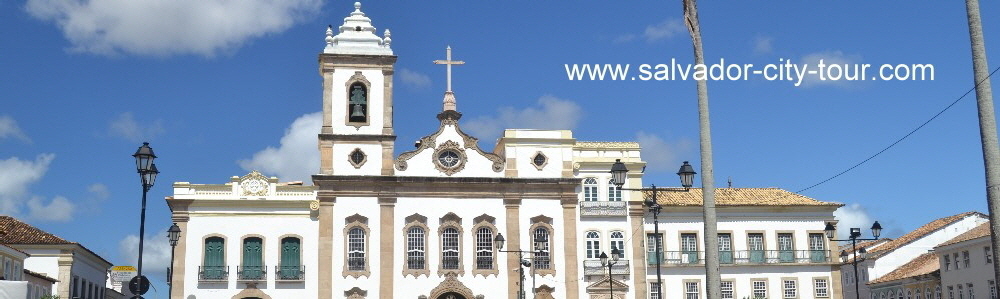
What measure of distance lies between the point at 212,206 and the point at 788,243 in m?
24.7

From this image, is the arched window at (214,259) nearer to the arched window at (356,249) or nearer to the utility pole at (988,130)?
the arched window at (356,249)

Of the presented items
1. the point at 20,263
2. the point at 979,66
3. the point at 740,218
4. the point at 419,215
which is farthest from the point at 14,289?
the point at 740,218

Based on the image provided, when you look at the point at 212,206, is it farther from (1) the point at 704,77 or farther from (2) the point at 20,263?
(1) the point at 704,77

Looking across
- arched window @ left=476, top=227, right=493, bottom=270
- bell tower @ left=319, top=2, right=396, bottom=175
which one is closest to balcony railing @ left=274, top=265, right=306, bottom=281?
bell tower @ left=319, top=2, right=396, bottom=175

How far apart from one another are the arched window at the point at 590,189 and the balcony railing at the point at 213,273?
1534 cm

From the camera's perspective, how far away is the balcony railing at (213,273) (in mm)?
44781

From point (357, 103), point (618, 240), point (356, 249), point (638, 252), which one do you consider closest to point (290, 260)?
point (356, 249)

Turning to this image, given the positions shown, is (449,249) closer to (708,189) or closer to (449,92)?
(449,92)

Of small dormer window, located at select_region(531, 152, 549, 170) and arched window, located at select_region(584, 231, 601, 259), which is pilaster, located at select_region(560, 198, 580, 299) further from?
small dormer window, located at select_region(531, 152, 549, 170)

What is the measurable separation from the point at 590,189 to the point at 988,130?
34.0 metres

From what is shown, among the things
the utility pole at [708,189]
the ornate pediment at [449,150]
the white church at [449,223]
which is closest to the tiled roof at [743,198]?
the white church at [449,223]

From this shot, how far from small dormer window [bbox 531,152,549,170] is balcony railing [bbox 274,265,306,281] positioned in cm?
1066

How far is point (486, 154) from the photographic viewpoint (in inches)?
1890

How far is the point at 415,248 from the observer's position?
46.6 meters
